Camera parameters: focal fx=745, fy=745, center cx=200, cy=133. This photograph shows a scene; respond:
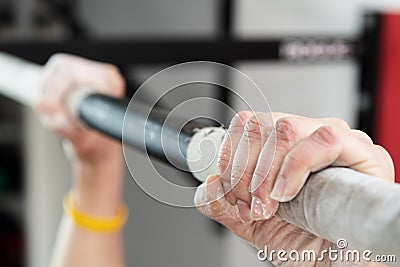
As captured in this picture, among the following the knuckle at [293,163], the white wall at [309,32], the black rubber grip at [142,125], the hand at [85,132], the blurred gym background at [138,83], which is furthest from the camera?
the blurred gym background at [138,83]

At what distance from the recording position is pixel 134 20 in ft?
6.31

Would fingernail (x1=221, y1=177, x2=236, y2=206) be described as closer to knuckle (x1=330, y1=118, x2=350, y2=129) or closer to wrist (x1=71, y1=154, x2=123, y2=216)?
knuckle (x1=330, y1=118, x2=350, y2=129)

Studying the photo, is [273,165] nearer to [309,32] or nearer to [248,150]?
[248,150]

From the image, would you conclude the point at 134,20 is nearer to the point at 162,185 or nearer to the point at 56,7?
the point at 56,7

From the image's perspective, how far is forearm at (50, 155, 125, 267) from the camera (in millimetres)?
707

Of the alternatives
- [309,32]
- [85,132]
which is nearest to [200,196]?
[85,132]

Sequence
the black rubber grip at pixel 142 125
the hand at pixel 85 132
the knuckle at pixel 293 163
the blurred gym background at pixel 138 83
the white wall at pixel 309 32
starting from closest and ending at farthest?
1. the knuckle at pixel 293 163
2. the black rubber grip at pixel 142 125
3. the hand at pixel 85 132
4. the white wall at pixel 309 32
5. the blurred gym background at pixel 138 83

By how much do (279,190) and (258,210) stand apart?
0.05ft

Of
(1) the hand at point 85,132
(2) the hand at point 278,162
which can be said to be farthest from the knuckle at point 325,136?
(1) the hand at point 85,132

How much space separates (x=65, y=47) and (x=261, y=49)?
33 cm

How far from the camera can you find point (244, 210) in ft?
0.94

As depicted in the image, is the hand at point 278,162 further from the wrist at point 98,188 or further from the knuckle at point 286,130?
the wrist at point 98,188

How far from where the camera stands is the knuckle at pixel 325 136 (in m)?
0.26

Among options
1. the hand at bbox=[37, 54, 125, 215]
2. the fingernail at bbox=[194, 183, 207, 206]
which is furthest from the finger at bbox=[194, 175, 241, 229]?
the hand at bbox=[37, 54, 125, 215]
